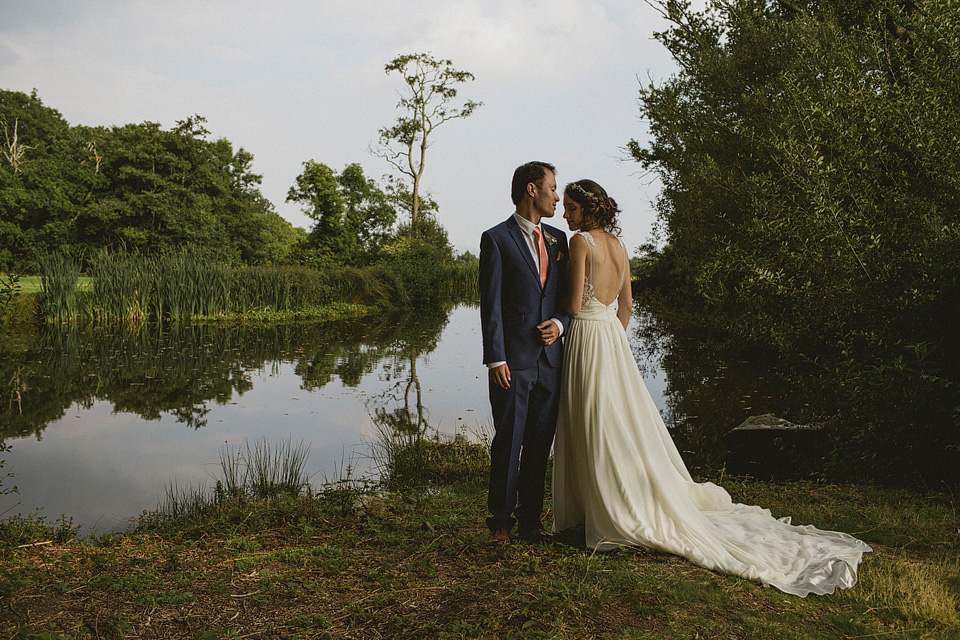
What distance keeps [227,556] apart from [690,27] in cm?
1149

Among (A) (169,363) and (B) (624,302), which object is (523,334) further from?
(A) (169,363)

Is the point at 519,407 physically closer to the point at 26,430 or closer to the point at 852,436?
the point at 852,436

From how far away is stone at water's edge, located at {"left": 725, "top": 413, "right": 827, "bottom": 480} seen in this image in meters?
6.48

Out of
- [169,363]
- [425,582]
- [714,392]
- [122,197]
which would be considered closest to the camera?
[425,582]

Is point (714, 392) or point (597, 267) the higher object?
point (597, 267)

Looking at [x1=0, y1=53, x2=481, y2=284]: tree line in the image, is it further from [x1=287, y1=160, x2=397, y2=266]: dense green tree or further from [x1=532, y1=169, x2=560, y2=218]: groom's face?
[x1=532, y1=169, x2=560, y2=218]: groom's face

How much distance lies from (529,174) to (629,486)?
183 cm

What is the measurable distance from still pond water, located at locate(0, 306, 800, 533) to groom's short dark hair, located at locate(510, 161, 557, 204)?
4.04m

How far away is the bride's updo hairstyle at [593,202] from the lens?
12.6 ft

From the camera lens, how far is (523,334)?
3.74m

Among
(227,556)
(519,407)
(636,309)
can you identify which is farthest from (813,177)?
(636,309)

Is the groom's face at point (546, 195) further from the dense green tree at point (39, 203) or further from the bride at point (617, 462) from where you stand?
the dense green tree at point (39, 203)

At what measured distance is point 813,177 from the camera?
18.6ft

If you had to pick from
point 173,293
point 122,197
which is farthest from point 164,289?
point 122,197
